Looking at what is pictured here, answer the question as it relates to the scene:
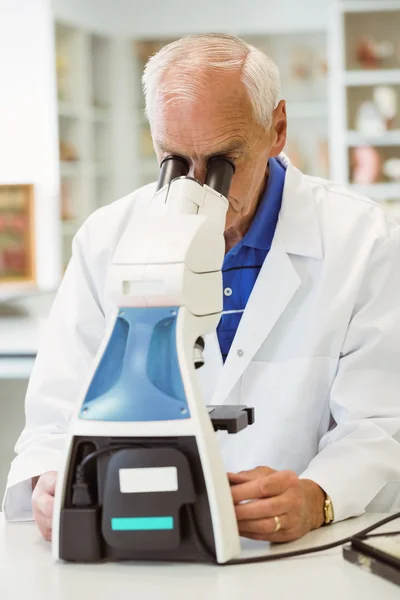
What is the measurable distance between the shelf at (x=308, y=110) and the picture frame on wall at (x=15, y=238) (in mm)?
2561

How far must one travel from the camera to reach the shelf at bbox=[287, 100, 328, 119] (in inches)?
299

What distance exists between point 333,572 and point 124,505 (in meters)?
0.28

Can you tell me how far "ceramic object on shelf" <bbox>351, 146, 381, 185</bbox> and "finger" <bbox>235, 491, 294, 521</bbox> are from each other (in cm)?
565

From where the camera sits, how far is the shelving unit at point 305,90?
25.0 feet

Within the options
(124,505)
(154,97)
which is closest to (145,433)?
(124,505)

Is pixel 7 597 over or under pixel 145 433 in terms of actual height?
under

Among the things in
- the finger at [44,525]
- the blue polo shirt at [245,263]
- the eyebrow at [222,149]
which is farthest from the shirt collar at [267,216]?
the finger at [44,525]

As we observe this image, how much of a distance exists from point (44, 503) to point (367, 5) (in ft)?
19.4

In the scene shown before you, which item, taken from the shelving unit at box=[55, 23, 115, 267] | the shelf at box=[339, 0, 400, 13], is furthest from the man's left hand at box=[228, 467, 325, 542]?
the shelving unit at box=[55, 23, 115, 267]

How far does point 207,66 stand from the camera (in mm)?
1572

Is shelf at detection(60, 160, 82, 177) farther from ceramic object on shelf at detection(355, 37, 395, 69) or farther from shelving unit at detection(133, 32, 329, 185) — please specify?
ceramic object on shelf at detection(355, 37, 395, 69)

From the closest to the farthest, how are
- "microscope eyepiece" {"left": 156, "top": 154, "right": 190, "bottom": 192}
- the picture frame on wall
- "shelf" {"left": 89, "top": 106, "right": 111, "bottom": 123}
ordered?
"microscope eyepiece" {"left": 156, "top": 154, "right": 190, "bottom": 192} < the picture frame on wall < "shelf" {"left": 89, "top": 106, "right": 111, "bottom": 123}

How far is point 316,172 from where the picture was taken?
7703 mm

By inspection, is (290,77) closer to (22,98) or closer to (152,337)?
(22,98)
